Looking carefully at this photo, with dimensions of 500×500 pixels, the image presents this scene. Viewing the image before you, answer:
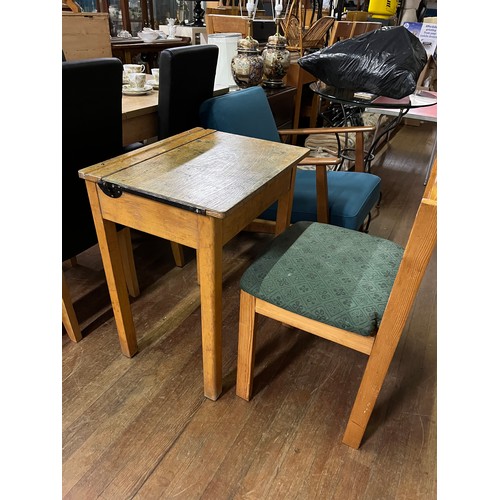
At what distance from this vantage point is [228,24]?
8.29 ft

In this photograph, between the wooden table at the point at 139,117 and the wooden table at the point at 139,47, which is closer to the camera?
the wooden table at the point at 139,117

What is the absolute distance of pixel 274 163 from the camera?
3.83ft

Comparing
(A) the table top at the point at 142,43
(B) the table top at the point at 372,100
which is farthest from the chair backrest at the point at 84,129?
(A) the table top at the point at 142,43

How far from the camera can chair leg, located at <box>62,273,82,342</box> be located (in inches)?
54.6

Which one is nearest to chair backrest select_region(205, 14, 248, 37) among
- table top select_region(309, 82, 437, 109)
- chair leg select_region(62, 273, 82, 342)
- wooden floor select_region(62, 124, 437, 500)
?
table top select_region(309, 82, 437, 109)

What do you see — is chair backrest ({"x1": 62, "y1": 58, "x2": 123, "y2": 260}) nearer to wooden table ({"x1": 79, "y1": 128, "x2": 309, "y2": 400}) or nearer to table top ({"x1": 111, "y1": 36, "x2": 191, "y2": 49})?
wooden table ({"x1": 79, "y1": 128, "x2": 309, "y2": 400})

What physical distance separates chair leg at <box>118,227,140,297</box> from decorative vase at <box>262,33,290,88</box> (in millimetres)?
1385

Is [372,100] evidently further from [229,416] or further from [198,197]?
[229,416]

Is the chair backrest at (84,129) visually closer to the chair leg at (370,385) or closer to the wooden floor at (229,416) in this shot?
the wooden floor at (229,416)

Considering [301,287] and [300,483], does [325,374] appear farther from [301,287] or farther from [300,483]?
[301,287]

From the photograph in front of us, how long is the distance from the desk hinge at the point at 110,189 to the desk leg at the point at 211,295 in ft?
0.83

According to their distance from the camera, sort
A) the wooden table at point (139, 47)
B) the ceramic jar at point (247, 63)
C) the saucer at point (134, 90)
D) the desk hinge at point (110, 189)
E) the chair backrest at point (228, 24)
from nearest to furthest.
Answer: the desk hinge at point (110, 189) < the saucer at point (134, 90) < the ceramic jar at point (247, 63) < the chair backrest at point (228, 24) < the wooden table at point (139, 47)

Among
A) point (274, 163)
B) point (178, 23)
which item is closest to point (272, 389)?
point (274, 163)

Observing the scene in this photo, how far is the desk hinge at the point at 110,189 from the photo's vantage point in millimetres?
1016
